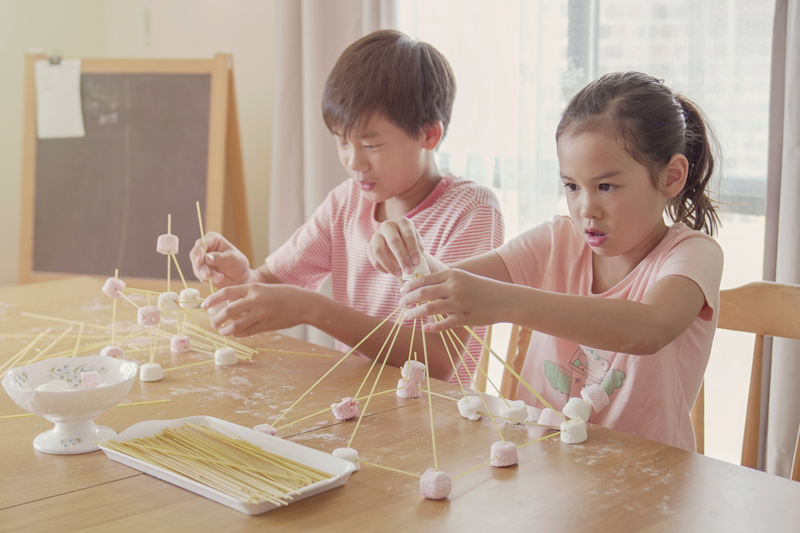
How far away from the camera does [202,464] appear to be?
0.91 m

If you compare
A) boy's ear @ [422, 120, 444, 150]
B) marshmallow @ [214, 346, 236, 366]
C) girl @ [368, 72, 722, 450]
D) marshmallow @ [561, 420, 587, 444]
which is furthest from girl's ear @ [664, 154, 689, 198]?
marshmallow @ [214, 346, 236, 366]

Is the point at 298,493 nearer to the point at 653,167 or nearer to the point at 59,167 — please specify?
the point at 653,167

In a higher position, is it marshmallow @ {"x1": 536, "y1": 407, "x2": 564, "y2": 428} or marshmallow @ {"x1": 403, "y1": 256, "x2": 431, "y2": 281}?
marshmallow @ {"x1": 403, "y1": 256, "x2": 431, "y2": 281}

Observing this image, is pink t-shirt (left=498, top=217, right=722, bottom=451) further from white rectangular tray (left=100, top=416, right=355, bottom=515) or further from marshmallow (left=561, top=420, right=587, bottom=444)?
white rectangular tray (left=100, top=416, right=355, bottom=515)

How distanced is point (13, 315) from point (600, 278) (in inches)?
55.0

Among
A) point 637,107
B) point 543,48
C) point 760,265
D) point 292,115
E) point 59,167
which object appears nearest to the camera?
point 637,107

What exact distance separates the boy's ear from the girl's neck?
517 mm

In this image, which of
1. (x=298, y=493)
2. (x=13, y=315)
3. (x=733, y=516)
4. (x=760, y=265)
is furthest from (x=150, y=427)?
(x=760, y=265)

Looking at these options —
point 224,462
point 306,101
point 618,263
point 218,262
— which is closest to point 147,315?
point 218,262

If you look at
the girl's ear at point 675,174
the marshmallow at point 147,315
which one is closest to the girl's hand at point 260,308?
the marshmallow at point 147,315

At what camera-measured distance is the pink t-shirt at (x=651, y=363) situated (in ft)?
4.22

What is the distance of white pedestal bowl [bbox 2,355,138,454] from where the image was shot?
930mm

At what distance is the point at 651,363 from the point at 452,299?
49 centimetres

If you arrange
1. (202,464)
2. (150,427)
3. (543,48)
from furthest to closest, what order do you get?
1. (543,48)
2. (150,427)
3. (202,464)
